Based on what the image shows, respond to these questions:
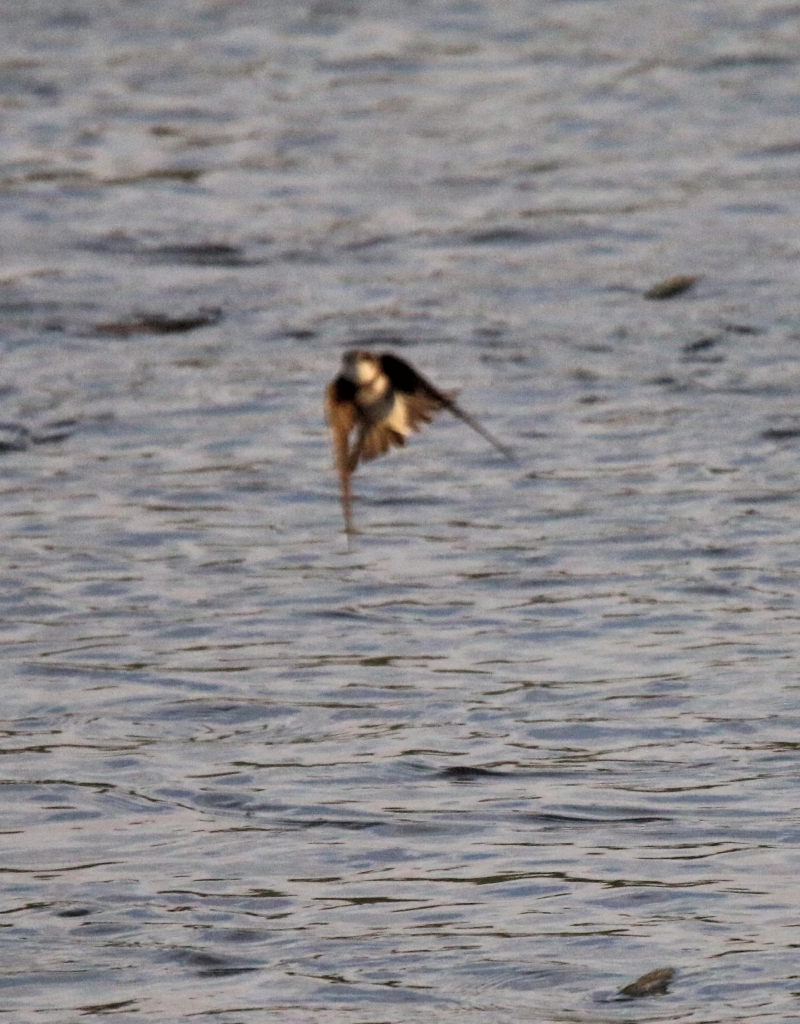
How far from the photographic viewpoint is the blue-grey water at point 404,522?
562 cm

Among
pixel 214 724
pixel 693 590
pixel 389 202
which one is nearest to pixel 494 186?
pixel 389 202

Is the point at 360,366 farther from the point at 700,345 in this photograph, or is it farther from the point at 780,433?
the point at 700,345

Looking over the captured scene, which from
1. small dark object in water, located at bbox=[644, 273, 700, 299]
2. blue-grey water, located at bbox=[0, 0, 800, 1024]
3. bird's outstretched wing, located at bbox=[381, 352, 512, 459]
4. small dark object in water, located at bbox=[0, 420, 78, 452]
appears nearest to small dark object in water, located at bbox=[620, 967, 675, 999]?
blue-grey water, located at bbox=[0, 0, 800, 1024]

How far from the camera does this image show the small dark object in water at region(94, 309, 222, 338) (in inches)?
425

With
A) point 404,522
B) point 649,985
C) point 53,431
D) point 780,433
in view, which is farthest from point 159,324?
point 649,985

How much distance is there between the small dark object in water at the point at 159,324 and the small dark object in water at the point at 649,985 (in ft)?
19.4

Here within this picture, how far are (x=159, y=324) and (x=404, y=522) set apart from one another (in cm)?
259

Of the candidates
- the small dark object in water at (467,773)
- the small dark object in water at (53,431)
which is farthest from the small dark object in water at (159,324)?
the small dark object in water at (467,773)

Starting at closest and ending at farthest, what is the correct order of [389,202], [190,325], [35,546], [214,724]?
[214,724] < [35,546] < [190,325] < [389,202]

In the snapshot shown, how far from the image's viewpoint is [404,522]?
8633mm

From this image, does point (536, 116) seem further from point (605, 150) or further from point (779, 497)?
point (779, 497)

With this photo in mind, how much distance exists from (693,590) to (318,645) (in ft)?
3.87

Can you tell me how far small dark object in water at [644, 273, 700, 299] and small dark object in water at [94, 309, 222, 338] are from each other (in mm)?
1824

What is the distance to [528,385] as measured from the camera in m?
9.98
